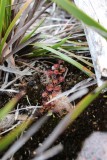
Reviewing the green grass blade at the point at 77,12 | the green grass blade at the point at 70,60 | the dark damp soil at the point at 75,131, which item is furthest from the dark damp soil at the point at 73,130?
the green grass blade at the point at 77,12

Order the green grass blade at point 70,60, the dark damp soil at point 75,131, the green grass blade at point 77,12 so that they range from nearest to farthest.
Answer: the green grass blade at point 77,12 < the dark damp soil at point 75,131 < the green grass blade at point 70,60

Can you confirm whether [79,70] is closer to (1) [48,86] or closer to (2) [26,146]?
(1) [48,86]

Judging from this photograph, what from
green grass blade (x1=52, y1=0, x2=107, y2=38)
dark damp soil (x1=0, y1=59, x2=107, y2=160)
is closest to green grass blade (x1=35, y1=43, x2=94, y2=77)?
dark damp soil (x1=0, y1=59, x2=107, y2=160)

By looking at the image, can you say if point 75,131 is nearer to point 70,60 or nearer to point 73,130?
point 73,130

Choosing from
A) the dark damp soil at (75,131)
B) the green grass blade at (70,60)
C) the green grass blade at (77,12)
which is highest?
the green grass blade at (77,12)

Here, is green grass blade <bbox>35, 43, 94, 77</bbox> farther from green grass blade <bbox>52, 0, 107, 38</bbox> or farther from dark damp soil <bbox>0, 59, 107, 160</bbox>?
green grass blade <bbox>52, 0, 107, 38</bbox>

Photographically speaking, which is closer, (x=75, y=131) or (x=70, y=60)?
(x=75, y=131)

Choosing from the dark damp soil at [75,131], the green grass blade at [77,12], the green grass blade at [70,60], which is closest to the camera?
the green grass blade at [77,12]

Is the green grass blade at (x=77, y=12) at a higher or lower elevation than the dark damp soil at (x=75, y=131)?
higher

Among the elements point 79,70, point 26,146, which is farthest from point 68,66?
point 26,146

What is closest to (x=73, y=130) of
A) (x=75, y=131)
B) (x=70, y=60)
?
(x=75, y=131)

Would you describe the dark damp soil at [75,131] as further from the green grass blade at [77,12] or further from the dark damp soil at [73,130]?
the green grass blade at [77,12]
